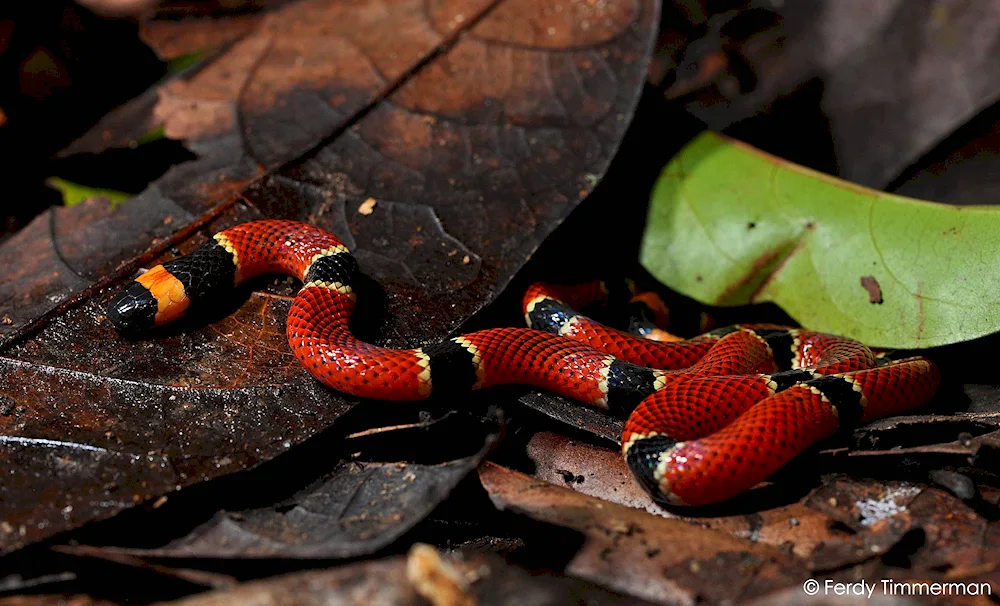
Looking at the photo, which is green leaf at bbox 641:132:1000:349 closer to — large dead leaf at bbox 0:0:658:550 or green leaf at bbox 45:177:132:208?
large dead leaf at bbox 0:0:658:550

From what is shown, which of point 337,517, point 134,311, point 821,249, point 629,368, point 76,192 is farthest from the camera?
point 76,192

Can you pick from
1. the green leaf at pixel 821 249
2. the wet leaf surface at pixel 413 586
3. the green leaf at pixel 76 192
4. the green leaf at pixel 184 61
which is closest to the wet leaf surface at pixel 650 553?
the wet leaf surface at pixel 413 586

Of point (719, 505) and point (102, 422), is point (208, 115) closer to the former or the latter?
point (102, 422)


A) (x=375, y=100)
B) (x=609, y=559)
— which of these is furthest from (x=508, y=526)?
(x=375, y=100)

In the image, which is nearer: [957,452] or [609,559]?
[609,559]

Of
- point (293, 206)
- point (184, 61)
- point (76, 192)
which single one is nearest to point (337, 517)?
point (293, 206)

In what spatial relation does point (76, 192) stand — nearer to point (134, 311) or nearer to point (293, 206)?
point (293, 206)

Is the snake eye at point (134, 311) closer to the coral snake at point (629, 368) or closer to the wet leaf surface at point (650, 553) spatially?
the coral snake at point (629, 368)
